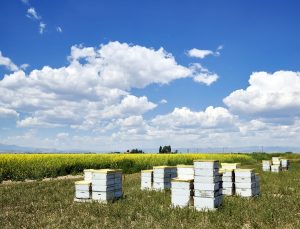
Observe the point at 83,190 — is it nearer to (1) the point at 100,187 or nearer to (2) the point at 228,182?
(1) the point at 100,187

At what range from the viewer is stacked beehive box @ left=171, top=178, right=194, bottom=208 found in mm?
13948

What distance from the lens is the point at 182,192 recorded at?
46.1 feet

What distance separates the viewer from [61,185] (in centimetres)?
2248

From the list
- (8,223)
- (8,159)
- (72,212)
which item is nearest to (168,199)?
(72,212)

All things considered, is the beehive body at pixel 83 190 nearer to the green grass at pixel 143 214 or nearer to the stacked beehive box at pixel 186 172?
the green grass at pixel 143 214

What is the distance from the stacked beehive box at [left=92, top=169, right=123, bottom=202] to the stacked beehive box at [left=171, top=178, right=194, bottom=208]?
2969 mm

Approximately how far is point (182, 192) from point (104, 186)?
3462mm

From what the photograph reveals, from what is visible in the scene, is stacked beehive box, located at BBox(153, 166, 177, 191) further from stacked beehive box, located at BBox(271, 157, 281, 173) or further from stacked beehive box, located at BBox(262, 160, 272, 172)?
stacked beehive box, located at BBox(262, 160, 272, 172)

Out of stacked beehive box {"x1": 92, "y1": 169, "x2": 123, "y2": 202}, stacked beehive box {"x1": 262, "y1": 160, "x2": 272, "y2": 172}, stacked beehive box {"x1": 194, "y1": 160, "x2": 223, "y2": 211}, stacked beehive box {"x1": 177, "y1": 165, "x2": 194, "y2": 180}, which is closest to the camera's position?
stacked beehive box {"x1": 194, "y1": 160, "x2": 223, "y2": 211}

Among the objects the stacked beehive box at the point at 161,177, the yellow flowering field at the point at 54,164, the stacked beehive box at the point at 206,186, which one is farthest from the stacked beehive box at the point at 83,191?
the yellow flowering field at the point at 54,164

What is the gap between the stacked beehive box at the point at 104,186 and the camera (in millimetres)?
15506

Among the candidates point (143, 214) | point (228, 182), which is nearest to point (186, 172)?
point (228, 182)

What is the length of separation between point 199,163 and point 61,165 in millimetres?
22013

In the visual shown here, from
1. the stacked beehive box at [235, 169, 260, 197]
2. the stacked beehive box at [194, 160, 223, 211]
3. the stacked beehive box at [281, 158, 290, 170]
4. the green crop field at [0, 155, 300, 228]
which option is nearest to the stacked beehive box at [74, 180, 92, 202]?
the green crop field at [0, 155, 300, 228]
